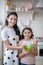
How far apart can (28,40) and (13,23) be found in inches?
7.8

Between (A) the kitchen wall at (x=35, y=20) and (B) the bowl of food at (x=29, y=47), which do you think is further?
(A) the kitchen wall at (x=35, y=20)

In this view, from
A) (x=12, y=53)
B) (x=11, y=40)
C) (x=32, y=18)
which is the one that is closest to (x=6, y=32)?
(x=11, y=40)

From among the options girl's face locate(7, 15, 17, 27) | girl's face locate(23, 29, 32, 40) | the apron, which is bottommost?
the apron

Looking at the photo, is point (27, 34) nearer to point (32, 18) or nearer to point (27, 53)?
point (27, 53)

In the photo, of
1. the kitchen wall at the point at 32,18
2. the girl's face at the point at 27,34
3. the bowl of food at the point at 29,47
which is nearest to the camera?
the bowl of food at the point at 29,47

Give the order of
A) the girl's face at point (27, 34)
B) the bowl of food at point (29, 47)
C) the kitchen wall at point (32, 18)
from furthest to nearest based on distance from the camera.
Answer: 1. the kitchen wall at point (32, 18)
2. the girl's face at point (27, 34)
3. the bowl of food at point (29, 47)

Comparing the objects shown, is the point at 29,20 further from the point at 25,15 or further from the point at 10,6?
the point at 10,6

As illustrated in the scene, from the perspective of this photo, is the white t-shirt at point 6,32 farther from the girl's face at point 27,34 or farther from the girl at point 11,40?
the girl's face at point 27,34

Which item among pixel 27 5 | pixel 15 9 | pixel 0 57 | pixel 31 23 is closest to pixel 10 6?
pixel 15 9

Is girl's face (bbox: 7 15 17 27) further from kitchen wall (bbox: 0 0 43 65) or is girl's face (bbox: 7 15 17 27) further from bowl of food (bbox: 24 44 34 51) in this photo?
kitchen wall (bbox: 0 0 43 65)

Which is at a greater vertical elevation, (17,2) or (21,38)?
(17,2)

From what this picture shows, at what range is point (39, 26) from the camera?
11.8 feet

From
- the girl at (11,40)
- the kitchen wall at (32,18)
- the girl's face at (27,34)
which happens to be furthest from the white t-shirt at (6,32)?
the kitchen wall at (32,18)

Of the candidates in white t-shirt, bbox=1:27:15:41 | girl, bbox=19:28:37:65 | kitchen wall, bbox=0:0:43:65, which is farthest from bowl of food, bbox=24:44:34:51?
kitchen wall, bbox=0:0:43:65
